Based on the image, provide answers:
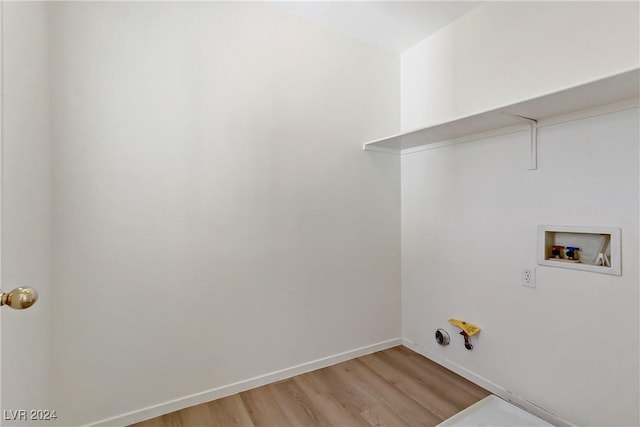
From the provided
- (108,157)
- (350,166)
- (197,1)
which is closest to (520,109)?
(350,166)

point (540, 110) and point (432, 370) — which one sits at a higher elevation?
point (540, 110)

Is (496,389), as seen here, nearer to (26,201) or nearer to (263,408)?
(263,408)

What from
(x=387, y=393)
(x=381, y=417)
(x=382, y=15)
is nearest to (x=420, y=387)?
(x=387, y=393)

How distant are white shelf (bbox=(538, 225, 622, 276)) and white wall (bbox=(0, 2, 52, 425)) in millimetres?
2303

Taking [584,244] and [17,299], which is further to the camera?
[584,244]

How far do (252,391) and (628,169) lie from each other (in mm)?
2344

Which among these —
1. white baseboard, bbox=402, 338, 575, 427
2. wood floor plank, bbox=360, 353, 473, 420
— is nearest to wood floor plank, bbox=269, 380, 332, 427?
wood floor plank, bbox=360, 353, 473, 420

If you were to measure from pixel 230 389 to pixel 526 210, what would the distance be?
6.87 feet

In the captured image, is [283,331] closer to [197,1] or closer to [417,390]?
[417,390]

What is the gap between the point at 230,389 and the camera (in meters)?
→ 1.84

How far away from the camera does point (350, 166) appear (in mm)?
2275

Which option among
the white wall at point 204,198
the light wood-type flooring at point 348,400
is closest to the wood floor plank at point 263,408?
the light wood-type flooring at point 348,400

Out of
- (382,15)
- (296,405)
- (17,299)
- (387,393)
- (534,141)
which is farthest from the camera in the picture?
(382,15)

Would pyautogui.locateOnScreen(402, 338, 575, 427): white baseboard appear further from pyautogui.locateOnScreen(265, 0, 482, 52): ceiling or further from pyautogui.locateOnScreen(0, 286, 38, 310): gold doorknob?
pyautogui.locateOnScreen(265, 0, 482, 52): ceiling
